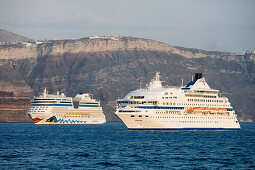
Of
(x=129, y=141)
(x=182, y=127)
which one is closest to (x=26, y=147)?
(x=129, y=141)

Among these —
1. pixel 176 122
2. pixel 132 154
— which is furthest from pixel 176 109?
pixel 132 154

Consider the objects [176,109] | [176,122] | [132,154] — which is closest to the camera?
[132,154]

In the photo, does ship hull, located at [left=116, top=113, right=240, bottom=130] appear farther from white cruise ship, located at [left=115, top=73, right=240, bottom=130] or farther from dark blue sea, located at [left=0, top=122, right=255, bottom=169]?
dark blue sea, located at [left=0, top=122, right=255, bottom=169]

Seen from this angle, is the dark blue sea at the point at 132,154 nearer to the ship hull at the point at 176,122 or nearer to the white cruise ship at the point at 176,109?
the ship hull at the point at 176,122

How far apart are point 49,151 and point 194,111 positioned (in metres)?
54.6

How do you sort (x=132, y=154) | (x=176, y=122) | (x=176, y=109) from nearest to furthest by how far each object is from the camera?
(x=132, y=154), (x=176, y=122), (x=176, y=109)

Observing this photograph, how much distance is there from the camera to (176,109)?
124000 mm

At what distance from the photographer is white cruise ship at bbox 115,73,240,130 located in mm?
119944

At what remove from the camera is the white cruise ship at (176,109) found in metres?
120

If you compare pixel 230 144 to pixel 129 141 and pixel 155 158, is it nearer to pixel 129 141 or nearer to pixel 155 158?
pixel 129 141

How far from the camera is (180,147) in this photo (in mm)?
85875

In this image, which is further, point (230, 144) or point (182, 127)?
point (182, 127)

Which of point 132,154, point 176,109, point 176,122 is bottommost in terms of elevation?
point 132,154

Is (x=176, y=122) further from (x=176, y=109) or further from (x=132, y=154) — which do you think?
(x=132, y=154)
